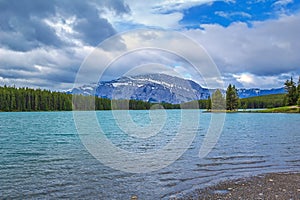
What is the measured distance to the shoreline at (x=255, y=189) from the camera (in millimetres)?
15555

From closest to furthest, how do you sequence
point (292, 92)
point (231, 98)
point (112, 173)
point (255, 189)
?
point (255, 189)
point (112, 173)
point (292, 92)
point (231, 98)

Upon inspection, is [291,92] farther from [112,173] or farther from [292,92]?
[112,173]

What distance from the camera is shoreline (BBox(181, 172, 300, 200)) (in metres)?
15.6

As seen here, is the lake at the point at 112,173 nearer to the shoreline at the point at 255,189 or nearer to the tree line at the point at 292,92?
the shoreline at the point at 255,189

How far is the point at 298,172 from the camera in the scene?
2209 centimetres

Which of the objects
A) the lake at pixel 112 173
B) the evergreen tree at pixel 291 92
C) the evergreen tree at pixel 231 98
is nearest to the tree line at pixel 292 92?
the evergreen tree at pixel 291 92

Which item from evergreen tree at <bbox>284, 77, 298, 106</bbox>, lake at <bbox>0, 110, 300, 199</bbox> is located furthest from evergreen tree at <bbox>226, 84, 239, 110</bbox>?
lake at <bbox>0, 110, 300, 199</bbox>

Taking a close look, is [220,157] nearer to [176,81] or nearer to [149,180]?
[176,81]

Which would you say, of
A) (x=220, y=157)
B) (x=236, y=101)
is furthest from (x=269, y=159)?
(x=236, y=101)

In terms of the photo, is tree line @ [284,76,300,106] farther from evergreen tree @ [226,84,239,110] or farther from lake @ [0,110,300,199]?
lake @ [0,110,300,199]

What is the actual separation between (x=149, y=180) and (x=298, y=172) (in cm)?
1100

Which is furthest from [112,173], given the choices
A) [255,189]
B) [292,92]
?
[292,92]

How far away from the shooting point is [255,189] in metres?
16.9

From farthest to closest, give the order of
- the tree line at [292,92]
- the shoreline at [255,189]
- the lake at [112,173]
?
the tree line at [292,92] → the lake at [112,173] → the shoreline at [255,189]
